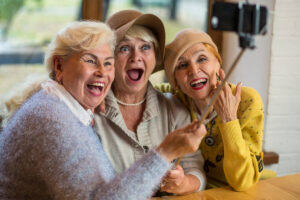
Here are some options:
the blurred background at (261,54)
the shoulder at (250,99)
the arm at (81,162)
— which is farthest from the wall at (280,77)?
the arm at (81,162)

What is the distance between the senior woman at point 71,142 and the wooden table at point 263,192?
34 centimetres

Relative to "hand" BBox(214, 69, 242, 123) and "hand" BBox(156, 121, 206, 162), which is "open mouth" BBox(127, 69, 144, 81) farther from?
"hand" BBox(156, 121, 206, 162)

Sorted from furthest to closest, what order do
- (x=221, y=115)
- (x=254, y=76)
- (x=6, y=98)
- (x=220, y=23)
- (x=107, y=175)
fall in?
1. (x=254, y=76)
2. (x=221, y=115)
3. (x=6, y=98)
4. (x=107, y=175)
5. (x=220, y=23)

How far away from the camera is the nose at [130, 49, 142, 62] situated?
159 cm

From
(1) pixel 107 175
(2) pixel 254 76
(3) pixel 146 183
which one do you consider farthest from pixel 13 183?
(2) pixel 254 76

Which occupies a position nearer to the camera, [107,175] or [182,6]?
[107,175]

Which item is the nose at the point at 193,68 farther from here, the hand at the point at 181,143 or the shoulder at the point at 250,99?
the hand at the point at 181,143

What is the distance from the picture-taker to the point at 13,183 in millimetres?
1186

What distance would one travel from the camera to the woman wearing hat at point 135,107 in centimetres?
158

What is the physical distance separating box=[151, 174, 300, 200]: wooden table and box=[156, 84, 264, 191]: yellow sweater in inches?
1.3

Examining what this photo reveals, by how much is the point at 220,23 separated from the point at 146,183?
0.48m

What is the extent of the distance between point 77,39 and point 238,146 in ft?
2.45

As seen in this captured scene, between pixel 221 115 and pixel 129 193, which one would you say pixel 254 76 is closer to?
pixel 221 115

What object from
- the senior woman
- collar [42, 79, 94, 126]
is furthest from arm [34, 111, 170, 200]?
collar [42, 79, 94, 126]
